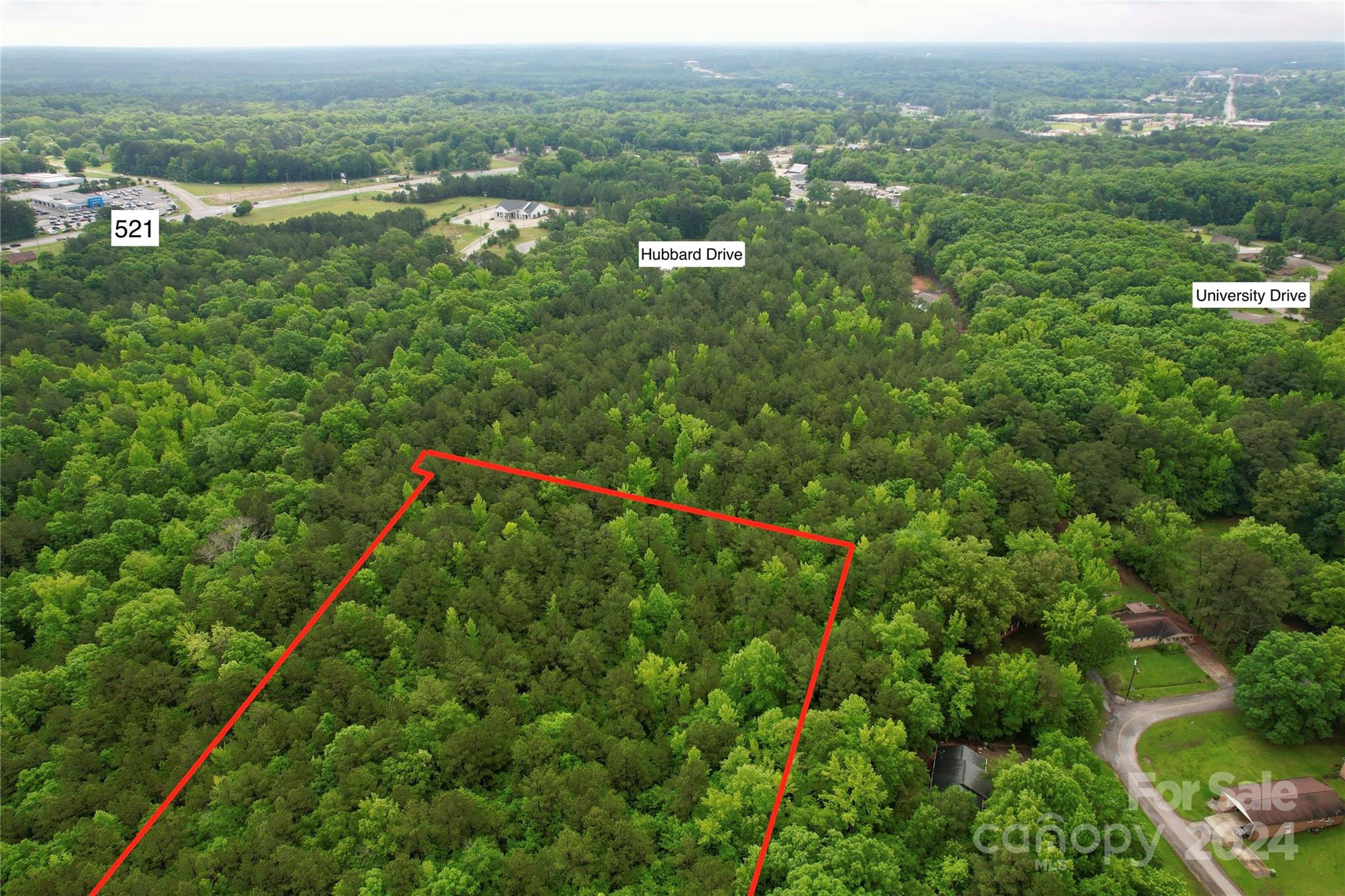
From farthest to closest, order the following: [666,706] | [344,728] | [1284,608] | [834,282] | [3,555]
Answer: [834,282] < [3,555] < [1284,608] < [666,706] < [344,728]

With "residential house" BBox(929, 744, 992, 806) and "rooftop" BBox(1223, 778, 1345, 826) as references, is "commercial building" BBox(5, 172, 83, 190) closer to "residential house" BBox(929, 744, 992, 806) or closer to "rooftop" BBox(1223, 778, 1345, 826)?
"residential house" BBox(929, 744, 992, 806)

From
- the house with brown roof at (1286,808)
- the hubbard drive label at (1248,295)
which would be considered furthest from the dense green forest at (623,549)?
the house with brown roof at (1286,808)

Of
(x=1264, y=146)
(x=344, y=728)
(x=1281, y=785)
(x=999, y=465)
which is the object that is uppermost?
(x=1264, y=146)

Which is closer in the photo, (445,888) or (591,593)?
(445,888)

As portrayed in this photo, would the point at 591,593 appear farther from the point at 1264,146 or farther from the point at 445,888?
the point at 1264,146

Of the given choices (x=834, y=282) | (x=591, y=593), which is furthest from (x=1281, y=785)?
(x=834, y=282)

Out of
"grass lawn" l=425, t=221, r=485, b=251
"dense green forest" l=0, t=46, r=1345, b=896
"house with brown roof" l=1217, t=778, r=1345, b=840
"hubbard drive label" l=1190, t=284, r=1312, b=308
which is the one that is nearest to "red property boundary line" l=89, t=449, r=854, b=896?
"dense green forest" l=0, t=46, r=1345, b=896
